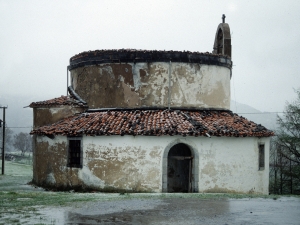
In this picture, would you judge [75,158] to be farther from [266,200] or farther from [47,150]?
[266,200]

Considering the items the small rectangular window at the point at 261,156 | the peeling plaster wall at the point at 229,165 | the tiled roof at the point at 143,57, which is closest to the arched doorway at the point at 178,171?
the peeling plaster wall at the point at 229,165

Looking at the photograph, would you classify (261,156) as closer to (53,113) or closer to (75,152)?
(75,152)

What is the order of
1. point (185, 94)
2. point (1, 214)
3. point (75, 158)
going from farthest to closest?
point (185, 94), point (75, 158), point (1, 214)

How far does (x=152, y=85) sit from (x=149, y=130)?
3.77 m

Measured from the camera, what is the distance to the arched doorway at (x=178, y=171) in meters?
21.3

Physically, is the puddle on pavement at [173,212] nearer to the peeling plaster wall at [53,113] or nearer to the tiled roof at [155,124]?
the tiled roof at [155,124]

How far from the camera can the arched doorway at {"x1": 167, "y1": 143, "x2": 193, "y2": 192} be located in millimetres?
21328

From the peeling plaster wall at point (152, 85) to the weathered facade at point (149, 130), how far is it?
5cm

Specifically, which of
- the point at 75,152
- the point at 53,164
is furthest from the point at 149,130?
the point at 53,164

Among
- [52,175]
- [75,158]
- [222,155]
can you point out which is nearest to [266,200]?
[222,155]

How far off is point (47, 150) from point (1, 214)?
11698 millimetres

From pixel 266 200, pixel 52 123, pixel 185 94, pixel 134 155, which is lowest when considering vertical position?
pixel 266 200

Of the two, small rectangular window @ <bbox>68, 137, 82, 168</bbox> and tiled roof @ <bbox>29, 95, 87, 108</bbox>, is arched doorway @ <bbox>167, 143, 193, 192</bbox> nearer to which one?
small rectangular window @ <bbox>68, 137, 82, 168</bbox>

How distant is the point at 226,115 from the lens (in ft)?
75.7
